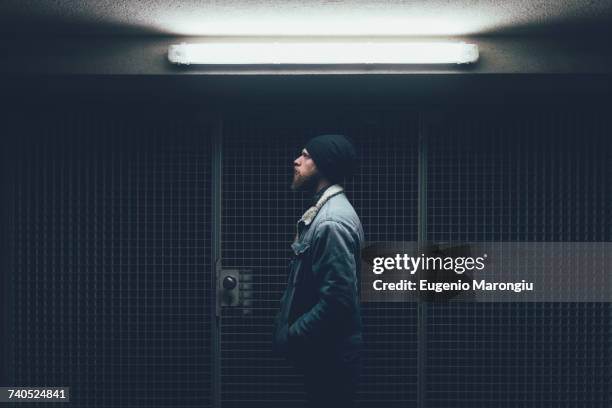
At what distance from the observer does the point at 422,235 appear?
13.2ft

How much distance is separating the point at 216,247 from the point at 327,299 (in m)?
1.63

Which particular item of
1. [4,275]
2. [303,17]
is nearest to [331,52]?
[303,17]

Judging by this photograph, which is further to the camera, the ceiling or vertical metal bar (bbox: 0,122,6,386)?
vertical metal bar (bbox: 0,122,6,386)

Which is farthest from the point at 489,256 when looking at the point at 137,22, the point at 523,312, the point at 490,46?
the point at 137,22

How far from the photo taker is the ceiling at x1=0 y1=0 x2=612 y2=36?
2.97 meters

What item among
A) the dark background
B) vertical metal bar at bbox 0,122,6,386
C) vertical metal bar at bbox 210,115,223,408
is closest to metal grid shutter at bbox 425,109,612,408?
the dark background

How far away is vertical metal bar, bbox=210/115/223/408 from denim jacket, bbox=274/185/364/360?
51.2 inches

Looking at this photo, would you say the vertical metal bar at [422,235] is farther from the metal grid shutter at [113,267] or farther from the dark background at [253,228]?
the metal grid shutter at [113,267]

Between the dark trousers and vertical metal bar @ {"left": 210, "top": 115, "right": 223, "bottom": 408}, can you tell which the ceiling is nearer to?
vertical metal bar @ {"left": 210, "top": 115, "right": 223, "bottom": 408}

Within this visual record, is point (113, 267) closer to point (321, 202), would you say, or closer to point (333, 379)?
point (321, 202)

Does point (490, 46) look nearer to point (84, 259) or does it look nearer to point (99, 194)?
point (99, 194)

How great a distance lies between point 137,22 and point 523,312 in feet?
10.2

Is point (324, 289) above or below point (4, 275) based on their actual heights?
below

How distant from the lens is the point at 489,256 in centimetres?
409
